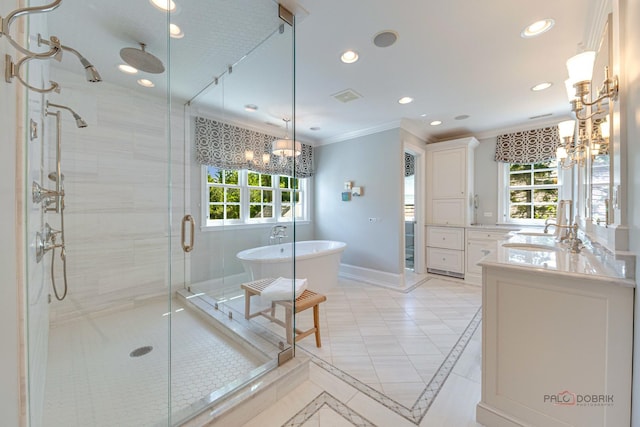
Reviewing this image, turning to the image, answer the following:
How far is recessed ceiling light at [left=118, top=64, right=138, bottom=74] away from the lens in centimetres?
236

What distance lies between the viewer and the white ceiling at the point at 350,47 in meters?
1.71

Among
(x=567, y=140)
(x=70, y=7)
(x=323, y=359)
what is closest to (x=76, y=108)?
(x=70, y=7)

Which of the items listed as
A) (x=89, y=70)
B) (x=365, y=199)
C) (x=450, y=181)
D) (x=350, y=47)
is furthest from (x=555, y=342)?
(x=450, y=181)

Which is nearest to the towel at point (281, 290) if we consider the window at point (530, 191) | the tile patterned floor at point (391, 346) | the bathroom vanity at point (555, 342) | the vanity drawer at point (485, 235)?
the tile patterned floor at point (391, 346)

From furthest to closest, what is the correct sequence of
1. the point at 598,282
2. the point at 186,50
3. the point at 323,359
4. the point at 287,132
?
the point at 287,132 < the point at 186,50 < the point at 323,359 < the point at 598,282

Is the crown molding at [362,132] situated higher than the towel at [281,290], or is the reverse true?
the crown molding at [362,132]

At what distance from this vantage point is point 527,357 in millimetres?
1289

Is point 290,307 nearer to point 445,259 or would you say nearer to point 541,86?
point 445,259

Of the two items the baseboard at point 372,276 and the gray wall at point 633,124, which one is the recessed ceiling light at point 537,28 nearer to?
the gray wall at point 633,124

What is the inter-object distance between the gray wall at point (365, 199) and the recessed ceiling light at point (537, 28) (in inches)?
76.4

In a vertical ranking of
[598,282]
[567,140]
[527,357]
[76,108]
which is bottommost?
[527,357]

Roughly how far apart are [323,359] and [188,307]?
176cm

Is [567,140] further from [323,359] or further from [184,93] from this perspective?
[184,93]

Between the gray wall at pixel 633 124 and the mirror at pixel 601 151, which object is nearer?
the gray wall at pixel 633 124
